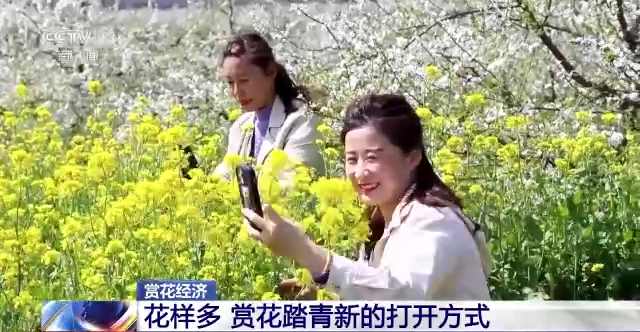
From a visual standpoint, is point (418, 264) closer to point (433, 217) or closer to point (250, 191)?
point (433, 217)

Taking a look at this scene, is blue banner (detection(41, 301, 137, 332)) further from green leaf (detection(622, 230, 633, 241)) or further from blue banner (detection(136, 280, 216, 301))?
green leaf (detection(622, 230, 633, 241))

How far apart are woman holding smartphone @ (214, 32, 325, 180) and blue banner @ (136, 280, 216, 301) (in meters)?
0.56

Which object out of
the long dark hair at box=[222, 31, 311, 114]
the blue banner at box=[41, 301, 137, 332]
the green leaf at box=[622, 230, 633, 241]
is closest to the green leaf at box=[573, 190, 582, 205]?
the green leaf at box=[622, 230, 633, 241]

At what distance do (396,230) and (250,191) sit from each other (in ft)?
1.00

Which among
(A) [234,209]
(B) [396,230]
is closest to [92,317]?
(A) [234,209]

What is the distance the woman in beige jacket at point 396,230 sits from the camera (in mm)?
2035

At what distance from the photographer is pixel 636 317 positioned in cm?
238

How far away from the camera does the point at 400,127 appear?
2154mm

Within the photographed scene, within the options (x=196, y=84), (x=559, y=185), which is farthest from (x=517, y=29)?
(x=196, y=84)

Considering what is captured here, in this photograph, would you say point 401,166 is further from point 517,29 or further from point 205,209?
point 517,29

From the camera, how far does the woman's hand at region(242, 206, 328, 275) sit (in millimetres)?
2049

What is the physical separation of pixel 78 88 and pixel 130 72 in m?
0.25

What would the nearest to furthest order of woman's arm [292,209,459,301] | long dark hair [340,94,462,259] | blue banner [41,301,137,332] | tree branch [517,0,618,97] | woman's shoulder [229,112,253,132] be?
1. woman's arm [292,209,459,301]
2. long dark hair [340,94,462,259]
3. blue banner [41,301,137,332]
4. woman's shoulder [229,112,253,132]
5. tree branch [517,0,618,97]

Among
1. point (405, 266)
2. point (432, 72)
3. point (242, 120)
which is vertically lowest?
point (405, 266)
